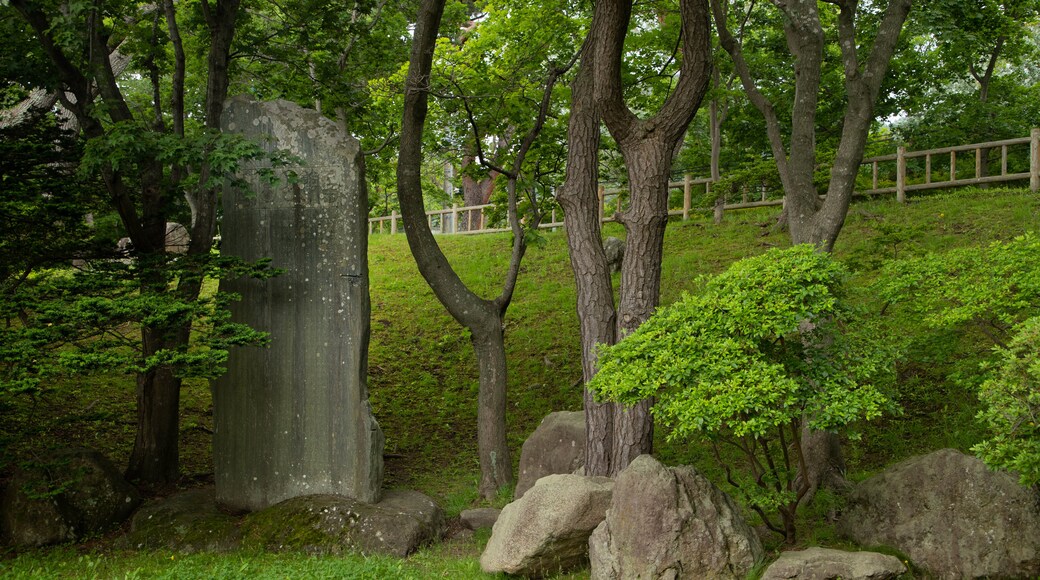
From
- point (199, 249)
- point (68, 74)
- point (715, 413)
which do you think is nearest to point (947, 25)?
point (715, 413)

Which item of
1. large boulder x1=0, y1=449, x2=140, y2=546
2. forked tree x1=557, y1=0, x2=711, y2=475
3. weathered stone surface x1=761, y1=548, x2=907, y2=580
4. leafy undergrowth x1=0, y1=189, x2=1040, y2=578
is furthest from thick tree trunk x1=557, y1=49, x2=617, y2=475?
large boulder x1=0, y1=449, x2=140, y2=546

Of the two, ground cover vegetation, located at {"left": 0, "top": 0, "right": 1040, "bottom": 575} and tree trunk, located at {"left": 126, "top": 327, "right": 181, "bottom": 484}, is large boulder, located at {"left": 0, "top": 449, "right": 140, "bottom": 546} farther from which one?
tree trunk, located at {"left": 126, "top": 327, "right": 181, "bottom": 484}

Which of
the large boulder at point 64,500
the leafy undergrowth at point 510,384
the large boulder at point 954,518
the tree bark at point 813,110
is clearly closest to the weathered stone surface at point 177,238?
the leafy undergrowth at point 510,384

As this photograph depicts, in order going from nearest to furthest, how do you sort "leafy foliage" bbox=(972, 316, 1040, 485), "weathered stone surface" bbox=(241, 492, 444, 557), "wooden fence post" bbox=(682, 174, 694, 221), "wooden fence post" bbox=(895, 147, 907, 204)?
"leafy foliage" bbox=(972, 316, 1040, 485), "weathered stone surface" bbox=(241, 492, 444, 557), "wooden fence post" bbox=(895, 147, 907, 204), "wooden fence post" bbox=(682, 174, 694, 221)

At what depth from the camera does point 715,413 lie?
550 cm

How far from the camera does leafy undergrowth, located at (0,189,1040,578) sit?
23.9 ft

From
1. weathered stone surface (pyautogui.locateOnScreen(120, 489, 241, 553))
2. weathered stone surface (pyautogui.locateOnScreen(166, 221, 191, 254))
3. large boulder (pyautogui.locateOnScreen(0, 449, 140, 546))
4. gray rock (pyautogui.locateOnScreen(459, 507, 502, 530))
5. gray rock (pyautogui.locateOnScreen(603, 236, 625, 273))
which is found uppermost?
weathered stone surface (pyautogui.locateOnScreen(166, 221, 191, 254))

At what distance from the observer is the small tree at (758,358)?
5.53 meters

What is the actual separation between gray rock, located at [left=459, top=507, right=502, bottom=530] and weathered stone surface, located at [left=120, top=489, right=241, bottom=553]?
→ 2199mm

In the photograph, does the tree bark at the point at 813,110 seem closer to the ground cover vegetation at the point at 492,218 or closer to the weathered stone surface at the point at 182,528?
the ground cover vegetation at the point at 492,218

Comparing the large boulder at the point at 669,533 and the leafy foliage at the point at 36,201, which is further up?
the leafy foliage at the point at 36,201

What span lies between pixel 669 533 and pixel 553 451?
9.12 ft

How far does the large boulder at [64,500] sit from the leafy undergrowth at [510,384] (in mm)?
319

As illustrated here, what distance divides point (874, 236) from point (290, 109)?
10.4 metres
